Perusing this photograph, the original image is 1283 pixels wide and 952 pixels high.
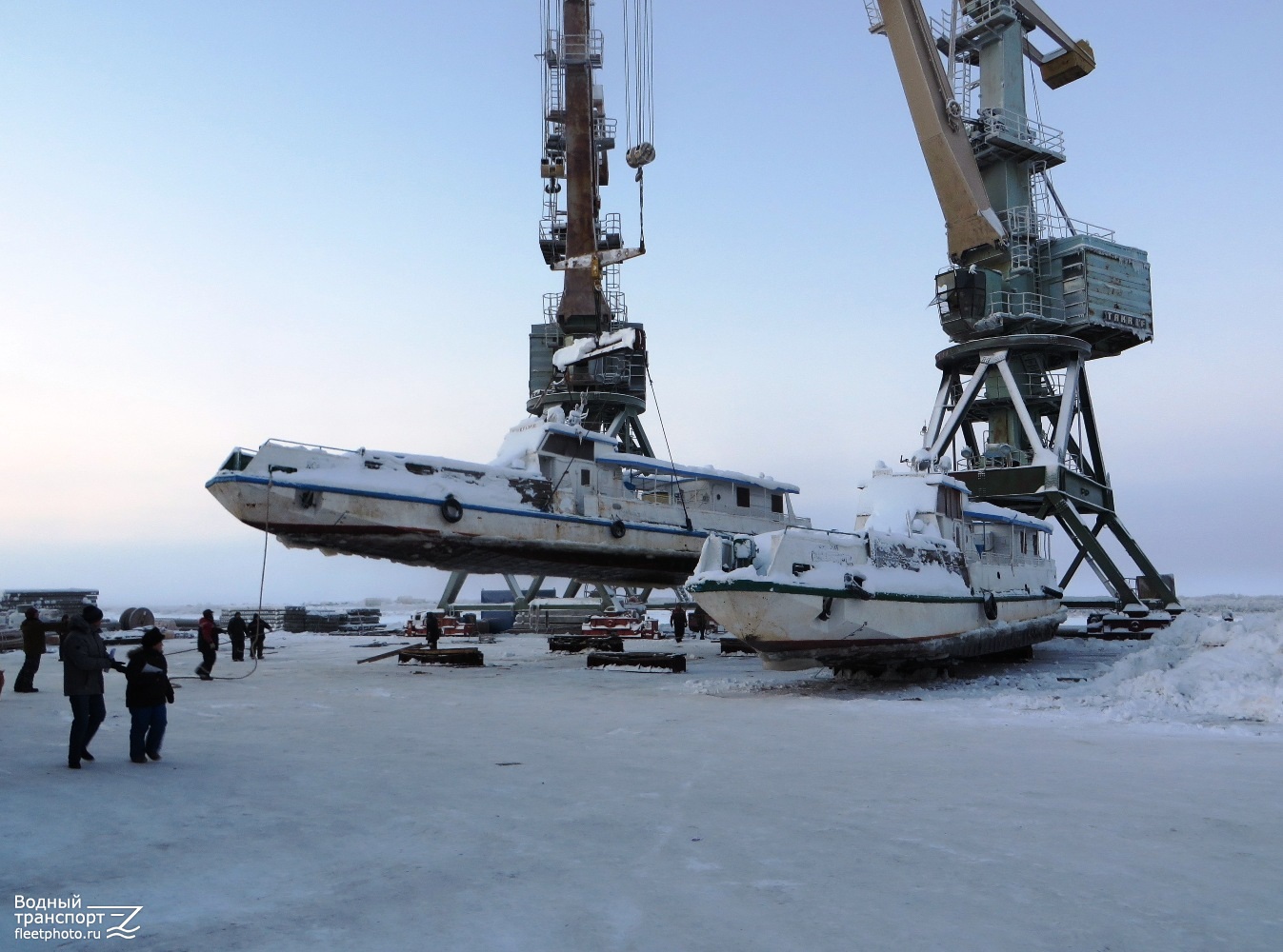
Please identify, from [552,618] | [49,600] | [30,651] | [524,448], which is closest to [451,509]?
[524,448]

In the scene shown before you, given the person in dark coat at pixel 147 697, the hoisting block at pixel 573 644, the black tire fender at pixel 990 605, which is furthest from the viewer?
the hoisting block at pixel 573 644

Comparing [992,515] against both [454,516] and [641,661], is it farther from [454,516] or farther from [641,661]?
[454,516]

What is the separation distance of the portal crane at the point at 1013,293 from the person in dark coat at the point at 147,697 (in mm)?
31585

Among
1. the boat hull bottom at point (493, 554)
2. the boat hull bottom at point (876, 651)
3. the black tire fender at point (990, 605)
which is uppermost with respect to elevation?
the boat hull bottom at point (493, 554)

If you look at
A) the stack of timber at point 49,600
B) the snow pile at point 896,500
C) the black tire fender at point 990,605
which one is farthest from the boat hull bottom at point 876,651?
the stack of timber at point 49,600

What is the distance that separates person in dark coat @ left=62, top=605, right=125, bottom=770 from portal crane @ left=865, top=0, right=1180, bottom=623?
3194 cm

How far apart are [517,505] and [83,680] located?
15.3 meters

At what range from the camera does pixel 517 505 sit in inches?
933

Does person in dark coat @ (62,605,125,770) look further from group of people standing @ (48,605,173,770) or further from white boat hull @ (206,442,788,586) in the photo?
white boat hull @ (206,442,788,586)

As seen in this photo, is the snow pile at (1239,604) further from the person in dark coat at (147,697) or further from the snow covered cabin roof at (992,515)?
the person in dark coat at (147,697)

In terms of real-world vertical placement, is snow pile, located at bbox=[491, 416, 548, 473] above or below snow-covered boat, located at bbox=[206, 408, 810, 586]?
above

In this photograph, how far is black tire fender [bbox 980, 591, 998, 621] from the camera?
65.4 feet

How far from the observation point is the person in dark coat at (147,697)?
873 cm

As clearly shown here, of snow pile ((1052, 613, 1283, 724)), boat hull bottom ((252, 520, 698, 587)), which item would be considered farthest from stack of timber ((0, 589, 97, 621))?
snow pile ((1052, 613, 1283, 724))
